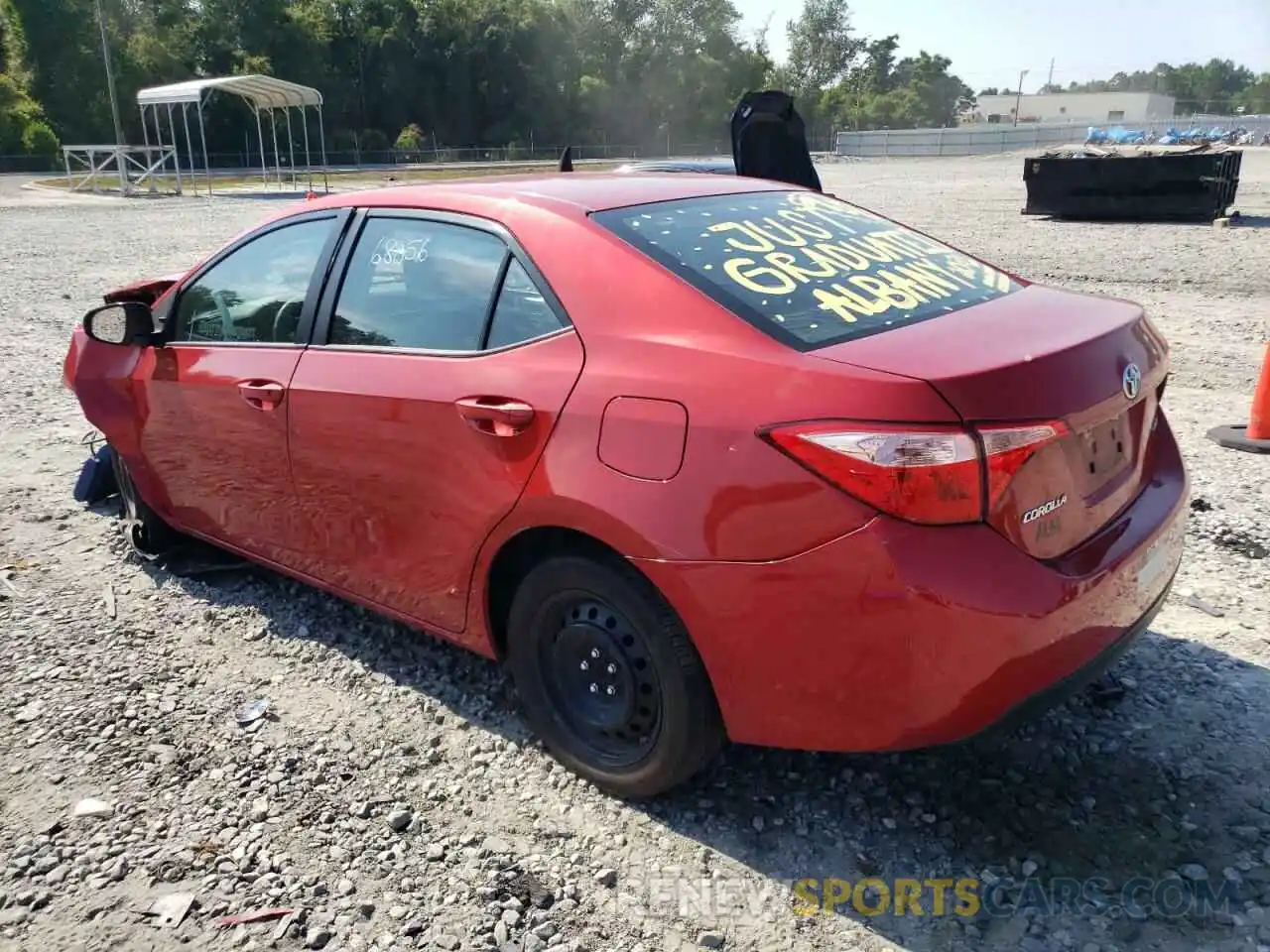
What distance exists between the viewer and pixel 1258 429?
5.56 metres

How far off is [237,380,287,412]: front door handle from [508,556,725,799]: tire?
3.94ft

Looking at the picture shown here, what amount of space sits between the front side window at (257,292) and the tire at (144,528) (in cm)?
94

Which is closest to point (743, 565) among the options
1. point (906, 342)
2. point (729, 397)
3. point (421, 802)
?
point (729, 397)

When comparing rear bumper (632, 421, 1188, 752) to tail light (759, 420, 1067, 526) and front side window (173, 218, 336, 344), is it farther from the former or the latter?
front side window (173, 218, 336, 344)

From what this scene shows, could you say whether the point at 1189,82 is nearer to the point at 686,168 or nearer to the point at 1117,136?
the point at 1117,136

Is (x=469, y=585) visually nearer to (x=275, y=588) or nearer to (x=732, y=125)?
(x=275, y=588)

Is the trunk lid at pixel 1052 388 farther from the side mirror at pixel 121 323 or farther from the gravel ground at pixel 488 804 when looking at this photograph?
the side mirror at pixel 121 323

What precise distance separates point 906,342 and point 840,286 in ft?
1.32

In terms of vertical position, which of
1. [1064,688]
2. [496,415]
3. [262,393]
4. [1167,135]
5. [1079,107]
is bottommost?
[1064,688]

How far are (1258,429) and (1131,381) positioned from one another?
12.1 feet

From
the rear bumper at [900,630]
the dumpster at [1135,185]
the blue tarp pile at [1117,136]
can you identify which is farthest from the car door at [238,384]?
the blue tarp pile at [1117,136]

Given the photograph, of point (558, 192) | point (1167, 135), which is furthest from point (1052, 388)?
point (1167, 135)

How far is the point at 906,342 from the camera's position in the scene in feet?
8.05

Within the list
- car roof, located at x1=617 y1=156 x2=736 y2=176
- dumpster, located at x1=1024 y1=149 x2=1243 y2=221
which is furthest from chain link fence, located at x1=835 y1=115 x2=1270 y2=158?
car roof, located at x1=617 y1=156 x2=736 y2=176
